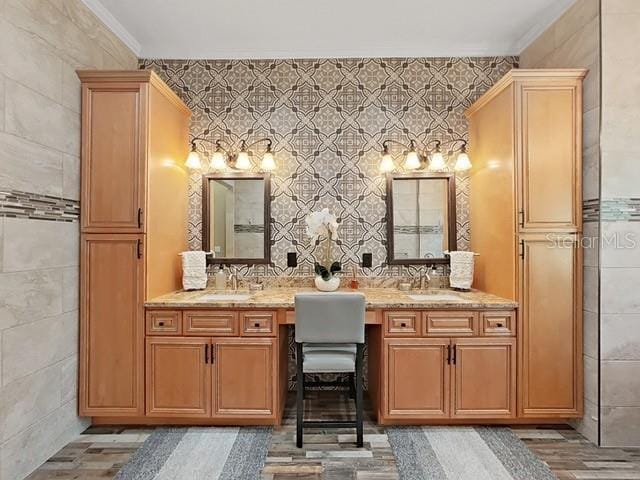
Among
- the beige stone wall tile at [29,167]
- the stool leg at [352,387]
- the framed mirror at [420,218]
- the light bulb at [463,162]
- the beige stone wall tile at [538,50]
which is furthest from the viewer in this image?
the framed mirror at [420,218]

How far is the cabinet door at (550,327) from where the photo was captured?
2.76 meters

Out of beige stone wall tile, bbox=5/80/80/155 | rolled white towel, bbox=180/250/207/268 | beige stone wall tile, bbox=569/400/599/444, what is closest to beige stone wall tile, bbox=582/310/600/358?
beige stone wall tile, bbox=569/400/599/444

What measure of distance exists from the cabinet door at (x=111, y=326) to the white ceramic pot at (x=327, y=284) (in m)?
1.27

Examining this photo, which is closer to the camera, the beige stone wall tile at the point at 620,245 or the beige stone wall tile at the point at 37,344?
the beige stone wall tile at the point at 37,344

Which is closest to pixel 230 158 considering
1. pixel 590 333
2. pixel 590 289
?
pixel 590 289

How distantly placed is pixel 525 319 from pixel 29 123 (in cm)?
318

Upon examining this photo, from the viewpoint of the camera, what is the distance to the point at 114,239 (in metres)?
Result: 2.78

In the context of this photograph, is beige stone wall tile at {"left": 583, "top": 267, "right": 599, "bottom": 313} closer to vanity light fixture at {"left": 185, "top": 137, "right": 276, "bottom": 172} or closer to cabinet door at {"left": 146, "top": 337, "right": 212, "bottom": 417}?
vanity light fixture at {"left": 185, "top": 137, "right": 276, "bottom": 172}

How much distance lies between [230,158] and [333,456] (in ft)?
7.76

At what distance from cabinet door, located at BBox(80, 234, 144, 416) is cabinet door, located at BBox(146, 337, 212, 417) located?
8cm

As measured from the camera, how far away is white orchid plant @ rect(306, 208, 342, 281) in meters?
3.25

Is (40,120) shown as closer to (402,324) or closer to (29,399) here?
(29,399)

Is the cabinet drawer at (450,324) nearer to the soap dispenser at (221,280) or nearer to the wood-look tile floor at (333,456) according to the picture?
the wood-look tile floor at (333,456)

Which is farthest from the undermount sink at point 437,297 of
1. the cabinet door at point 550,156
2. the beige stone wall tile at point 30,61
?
the beige stone wall tile at point 30,61
